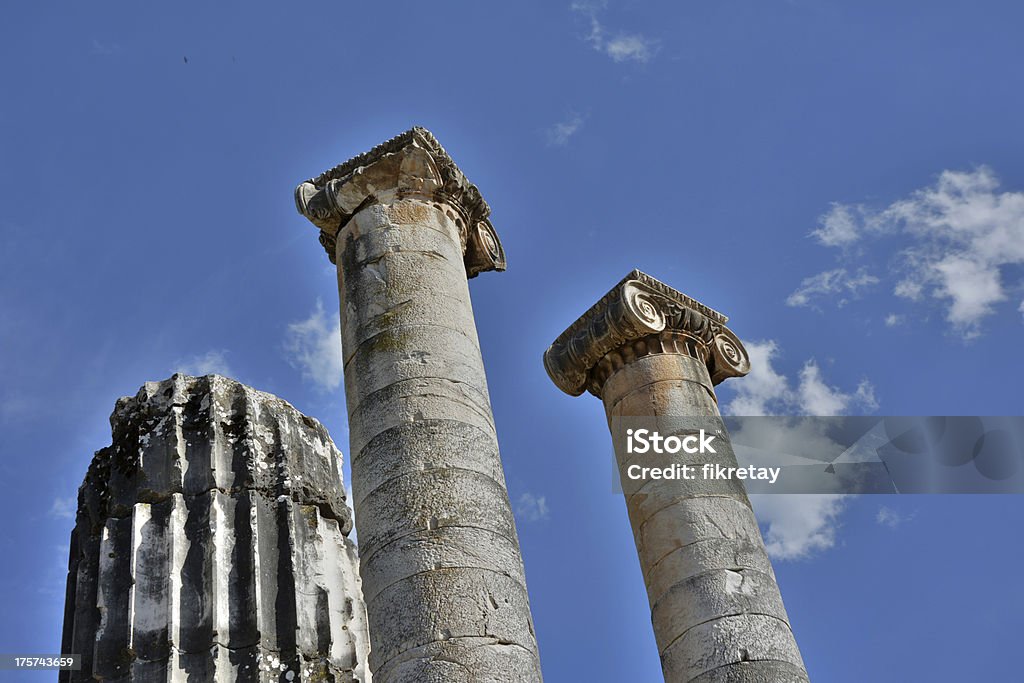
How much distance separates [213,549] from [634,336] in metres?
6.51

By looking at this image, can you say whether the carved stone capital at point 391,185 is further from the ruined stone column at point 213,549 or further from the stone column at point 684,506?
the stone column at point 684,506

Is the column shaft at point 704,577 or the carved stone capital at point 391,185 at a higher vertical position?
the carved stone capital at point 391,185

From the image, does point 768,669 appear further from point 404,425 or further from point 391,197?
point 391,197

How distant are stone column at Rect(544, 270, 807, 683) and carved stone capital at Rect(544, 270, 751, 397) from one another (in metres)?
0.01

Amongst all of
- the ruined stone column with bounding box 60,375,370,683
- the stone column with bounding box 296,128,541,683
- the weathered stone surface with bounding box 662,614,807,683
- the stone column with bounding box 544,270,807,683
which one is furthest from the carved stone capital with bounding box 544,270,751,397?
the ruined stone column with bounding box 60,375,370,683

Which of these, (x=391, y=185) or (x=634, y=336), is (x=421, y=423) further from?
(x=634, y=336)

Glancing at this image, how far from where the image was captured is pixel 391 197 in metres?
11.4

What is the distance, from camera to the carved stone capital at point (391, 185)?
37.8 feet

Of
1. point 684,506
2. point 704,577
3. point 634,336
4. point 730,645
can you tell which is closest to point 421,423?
point 730,645

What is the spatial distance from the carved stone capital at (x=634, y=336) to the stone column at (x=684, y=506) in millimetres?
14

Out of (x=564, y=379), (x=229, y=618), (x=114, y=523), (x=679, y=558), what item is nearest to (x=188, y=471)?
(x=114, y=523)

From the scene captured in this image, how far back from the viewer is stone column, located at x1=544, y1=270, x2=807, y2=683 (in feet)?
38.8

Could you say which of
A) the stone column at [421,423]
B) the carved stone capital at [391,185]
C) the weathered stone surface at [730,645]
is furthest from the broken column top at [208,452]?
the weathered stone surface at [730,645]

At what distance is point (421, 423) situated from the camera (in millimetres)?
9367
